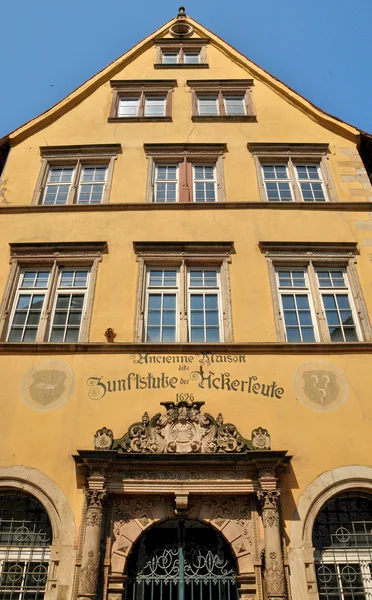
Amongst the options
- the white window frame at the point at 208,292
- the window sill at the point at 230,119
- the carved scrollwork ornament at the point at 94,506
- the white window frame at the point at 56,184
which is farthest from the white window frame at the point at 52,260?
the window sill at the point at 230,119

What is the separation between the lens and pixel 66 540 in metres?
7.60

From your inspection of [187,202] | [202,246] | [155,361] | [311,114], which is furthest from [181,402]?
[311,114]

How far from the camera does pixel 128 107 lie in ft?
49.5

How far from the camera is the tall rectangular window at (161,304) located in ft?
32.4

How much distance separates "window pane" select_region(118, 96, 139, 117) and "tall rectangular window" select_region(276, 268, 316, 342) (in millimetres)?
7110

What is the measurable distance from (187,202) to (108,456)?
615 centimetres

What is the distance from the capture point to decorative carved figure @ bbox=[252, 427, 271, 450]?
8109mm

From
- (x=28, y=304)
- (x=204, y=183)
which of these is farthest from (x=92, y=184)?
(x=28, y=304)

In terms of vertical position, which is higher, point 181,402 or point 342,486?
point 181,402

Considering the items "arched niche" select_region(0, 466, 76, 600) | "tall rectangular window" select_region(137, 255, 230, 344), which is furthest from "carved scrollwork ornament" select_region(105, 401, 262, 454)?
"tall rectangular window" select_region(137, 255, 230, 344)

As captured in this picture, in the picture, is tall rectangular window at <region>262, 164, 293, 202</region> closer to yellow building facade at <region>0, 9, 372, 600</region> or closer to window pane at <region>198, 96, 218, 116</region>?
yellow building facade at <region>0, 9, 372, 600</region>

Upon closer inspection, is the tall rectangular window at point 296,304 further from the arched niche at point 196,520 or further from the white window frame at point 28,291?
the white window frame at point 28,291

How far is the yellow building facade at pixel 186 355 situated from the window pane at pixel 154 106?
0.41 ft

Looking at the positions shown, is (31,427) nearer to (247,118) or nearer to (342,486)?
(342,486)
